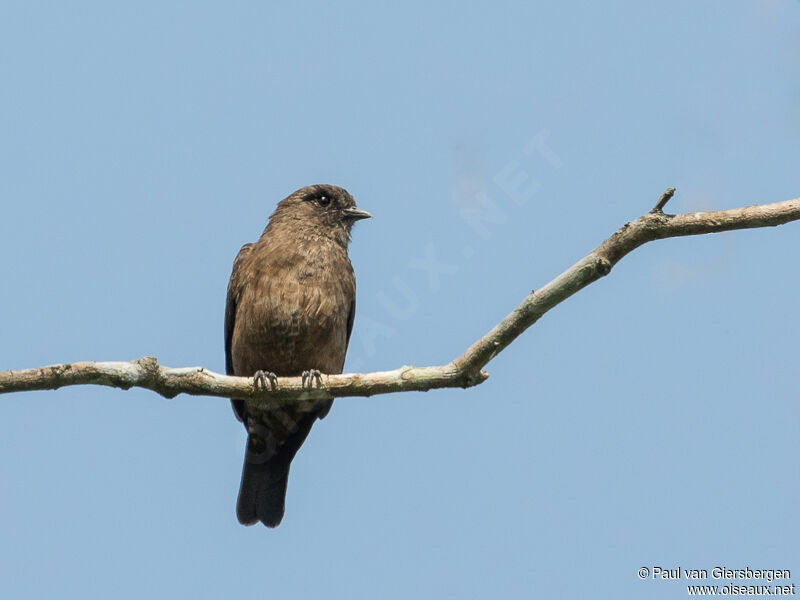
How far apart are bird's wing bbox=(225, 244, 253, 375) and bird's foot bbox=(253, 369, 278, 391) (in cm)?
148

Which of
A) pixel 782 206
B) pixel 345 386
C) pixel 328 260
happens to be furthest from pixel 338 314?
pixel 782 206

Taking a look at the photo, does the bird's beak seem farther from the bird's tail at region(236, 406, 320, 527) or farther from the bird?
the bird's tail at region(236, 406, 320, 527)

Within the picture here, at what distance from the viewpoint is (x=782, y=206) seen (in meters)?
4.82

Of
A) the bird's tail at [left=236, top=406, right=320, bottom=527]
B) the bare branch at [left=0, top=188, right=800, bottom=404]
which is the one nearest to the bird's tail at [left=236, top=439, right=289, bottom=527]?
the bird's tail at [left=236, top=406, right=320, bottom=527]

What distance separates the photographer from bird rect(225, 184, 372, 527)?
23.6 feet

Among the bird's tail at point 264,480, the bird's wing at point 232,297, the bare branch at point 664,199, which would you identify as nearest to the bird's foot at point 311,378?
the bird's wing at point 232,297

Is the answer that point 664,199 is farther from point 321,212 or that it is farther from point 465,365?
point 321,212

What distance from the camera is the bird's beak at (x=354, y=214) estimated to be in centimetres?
820

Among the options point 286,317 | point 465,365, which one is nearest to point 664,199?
point 465,365

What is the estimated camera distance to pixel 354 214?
8.22 metres

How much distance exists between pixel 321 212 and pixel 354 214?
306mm

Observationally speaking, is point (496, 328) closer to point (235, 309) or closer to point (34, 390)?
point (34, 390)

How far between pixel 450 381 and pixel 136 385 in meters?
1.86

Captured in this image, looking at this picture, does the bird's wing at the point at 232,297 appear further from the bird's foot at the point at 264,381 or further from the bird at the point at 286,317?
the bird's foot at the point at 264,381
